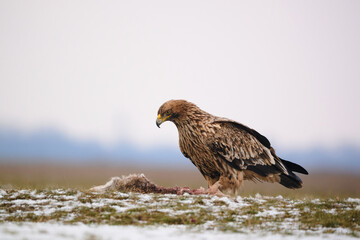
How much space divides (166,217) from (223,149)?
3.11 m

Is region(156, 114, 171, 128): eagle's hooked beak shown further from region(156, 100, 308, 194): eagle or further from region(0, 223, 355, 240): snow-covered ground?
region(0, 223, 355, 240): snow-covered ground

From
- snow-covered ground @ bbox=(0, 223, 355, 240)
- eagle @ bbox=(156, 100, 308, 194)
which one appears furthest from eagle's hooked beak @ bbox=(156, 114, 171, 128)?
snow-covered ground @ bbox=(0, 223, 355, 240)

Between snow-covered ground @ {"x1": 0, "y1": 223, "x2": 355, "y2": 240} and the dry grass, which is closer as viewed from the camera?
snow-covered ground @ {"x1": 0, "y1": 223, "x2": 355, "y2": 240}

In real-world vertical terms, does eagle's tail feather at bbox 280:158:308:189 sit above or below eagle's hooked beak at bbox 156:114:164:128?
below

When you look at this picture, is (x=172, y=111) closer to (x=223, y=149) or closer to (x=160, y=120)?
(x=160, y=120)

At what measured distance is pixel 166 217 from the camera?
23.9 ft

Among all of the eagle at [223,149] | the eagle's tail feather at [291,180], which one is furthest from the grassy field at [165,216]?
the eagle's tail feather at [291,180]

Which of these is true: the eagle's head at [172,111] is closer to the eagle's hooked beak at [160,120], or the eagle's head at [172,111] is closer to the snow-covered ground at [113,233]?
the eagle's hooked beak at [160,120]

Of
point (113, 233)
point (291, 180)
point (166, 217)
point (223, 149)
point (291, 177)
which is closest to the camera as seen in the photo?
point (113, 233)

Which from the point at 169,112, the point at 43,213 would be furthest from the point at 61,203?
the point at 169,112

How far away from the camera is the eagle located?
10.0 metres

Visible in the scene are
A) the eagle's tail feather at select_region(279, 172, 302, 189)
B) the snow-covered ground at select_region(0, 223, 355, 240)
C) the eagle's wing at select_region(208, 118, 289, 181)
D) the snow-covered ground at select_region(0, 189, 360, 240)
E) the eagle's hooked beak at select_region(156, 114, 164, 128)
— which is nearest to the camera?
the snow-covered ground at select_region(0, 223, 355, 240)

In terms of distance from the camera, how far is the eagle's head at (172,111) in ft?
33.8

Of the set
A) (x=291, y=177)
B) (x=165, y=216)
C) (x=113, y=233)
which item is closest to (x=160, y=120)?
(x=165, y=216)
